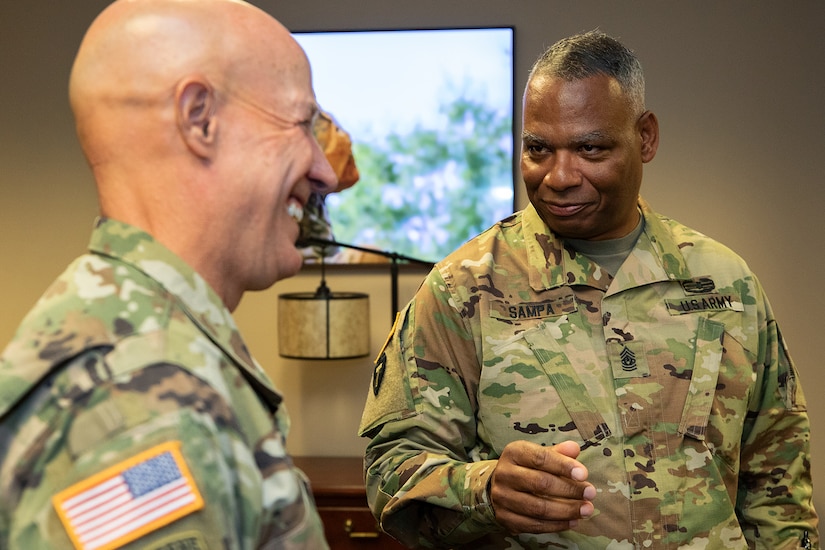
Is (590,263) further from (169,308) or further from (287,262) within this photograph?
Result: (169,308)

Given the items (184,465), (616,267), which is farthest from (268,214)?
(616,267)

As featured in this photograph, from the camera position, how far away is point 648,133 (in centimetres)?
186

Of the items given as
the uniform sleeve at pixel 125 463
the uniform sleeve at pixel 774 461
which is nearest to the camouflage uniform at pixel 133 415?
the uniform sleeve at pixel 125 463

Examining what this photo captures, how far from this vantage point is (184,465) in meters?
0.72

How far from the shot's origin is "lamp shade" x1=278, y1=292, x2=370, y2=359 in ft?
11.3

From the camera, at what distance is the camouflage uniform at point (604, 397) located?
1.65 metres

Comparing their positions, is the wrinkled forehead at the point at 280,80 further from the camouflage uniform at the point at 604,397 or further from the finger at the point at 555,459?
the camouflage uniform at the point at 604,397

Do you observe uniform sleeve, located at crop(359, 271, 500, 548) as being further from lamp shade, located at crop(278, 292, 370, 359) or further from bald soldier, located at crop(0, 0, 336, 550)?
lamp shade, located at crop(278, 292, 370, 359)

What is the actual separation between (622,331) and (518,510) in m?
0.46

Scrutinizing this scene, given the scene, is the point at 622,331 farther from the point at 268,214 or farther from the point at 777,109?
the point at 777,109

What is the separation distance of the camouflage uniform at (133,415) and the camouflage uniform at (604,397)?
2.68ft

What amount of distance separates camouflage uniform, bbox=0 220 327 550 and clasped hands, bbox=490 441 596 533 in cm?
61

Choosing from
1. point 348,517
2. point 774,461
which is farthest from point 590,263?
point 348,517

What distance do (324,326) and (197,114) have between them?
8.48 ft
